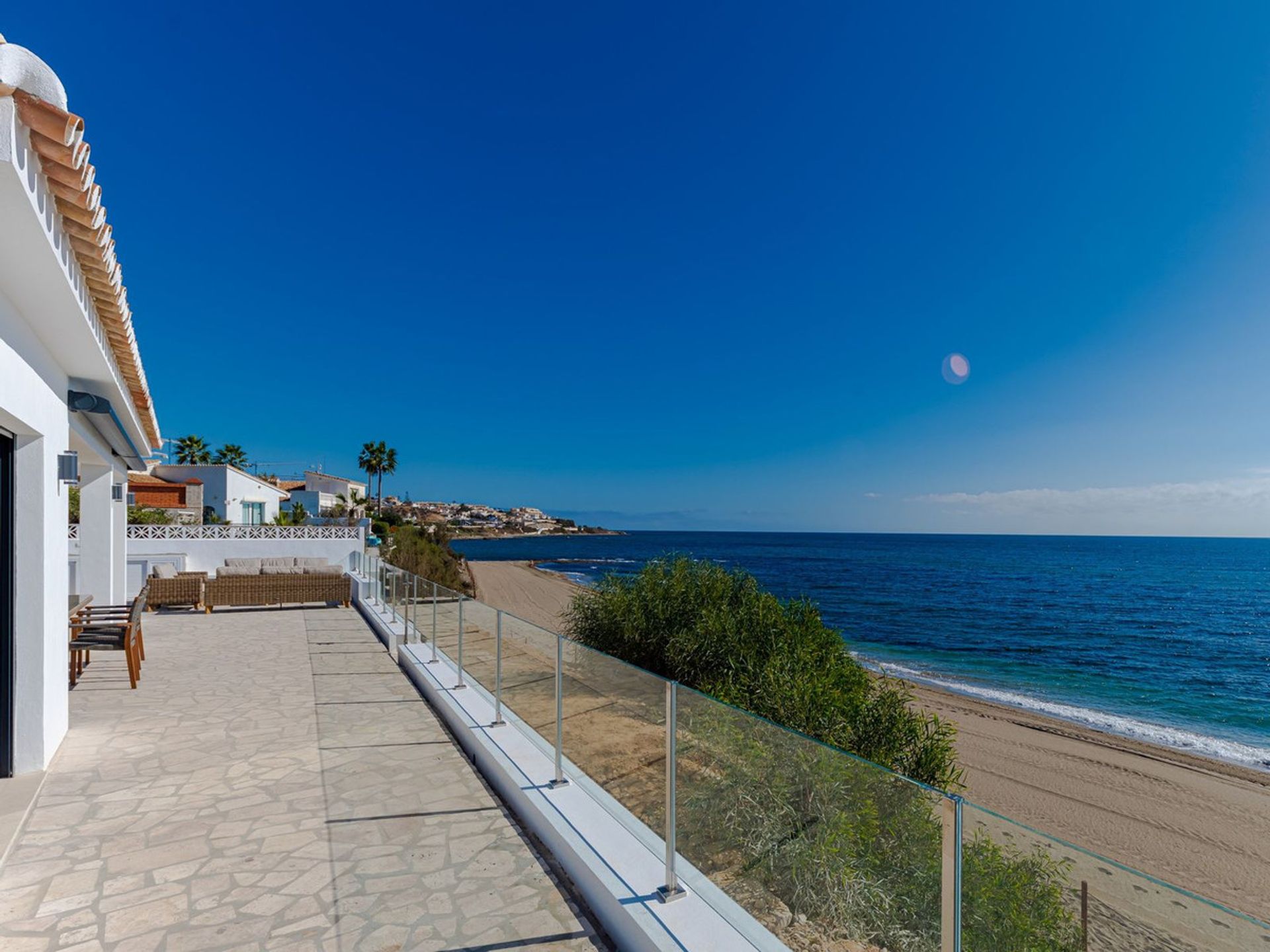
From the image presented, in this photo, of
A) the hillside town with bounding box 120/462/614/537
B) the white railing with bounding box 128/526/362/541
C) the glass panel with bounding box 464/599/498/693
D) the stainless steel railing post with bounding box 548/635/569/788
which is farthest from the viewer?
the hillside town with bounding box 120/462/614/537

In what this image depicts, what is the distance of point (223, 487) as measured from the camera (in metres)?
31.6

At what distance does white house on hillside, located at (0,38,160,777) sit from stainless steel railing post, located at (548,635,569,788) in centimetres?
354

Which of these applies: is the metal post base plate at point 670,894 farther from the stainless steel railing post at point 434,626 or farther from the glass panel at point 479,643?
the stainless steel railing post at point 434,626

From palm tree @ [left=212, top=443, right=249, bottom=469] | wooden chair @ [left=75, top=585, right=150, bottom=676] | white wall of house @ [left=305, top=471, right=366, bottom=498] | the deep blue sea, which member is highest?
palm tree @ [left=212, top=443, right=249, bottom=469]

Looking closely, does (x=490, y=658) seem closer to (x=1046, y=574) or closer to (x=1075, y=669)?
(x=1075, y=669)

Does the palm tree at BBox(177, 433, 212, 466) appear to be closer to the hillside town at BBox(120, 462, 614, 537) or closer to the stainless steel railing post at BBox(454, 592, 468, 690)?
the hillside town at BBox(120, 462, 614, 537)

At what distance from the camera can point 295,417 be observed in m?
56.0

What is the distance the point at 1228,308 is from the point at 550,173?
2221 cm

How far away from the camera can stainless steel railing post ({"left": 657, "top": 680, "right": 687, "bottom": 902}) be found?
2889mm

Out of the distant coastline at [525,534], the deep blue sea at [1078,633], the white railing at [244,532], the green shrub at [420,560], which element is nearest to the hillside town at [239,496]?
the green shrub at [420,560]

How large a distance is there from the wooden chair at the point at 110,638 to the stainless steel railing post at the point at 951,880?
8.12 metres

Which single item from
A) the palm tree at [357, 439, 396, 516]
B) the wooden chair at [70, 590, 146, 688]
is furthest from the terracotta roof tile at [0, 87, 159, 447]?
the palm tree at [357, 439, 396, 516]

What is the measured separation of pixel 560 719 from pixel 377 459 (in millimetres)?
46343

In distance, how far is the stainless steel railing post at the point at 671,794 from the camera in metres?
2.89
